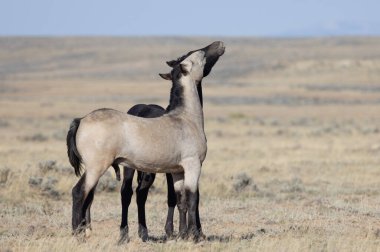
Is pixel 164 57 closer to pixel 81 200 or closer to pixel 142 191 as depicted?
pixel 142 191

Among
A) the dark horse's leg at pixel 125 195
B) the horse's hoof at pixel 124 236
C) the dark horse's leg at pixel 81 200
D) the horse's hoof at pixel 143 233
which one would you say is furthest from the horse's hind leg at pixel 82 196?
the horse's hoof at pixel 143 233

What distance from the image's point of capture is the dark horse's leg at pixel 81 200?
27.4 feet

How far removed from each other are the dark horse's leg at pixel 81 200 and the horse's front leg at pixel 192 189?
1.08 metres

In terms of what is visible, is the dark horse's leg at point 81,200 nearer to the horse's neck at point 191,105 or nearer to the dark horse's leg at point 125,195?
the dark horse's leg at point 125,195

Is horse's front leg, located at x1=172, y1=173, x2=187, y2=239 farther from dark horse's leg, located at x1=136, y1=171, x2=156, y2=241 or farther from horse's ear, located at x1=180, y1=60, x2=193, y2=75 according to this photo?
horse's ear, located at x1=180, y1=60, x2=193, y2=75

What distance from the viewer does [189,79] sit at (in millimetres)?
9453

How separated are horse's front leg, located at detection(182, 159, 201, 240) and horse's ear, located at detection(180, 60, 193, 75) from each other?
45.0 inches

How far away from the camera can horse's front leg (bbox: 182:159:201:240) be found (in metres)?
8.85

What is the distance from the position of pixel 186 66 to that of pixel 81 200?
6.92 feet

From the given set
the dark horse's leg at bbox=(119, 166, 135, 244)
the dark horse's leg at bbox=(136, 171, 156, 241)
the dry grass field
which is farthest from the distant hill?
the dark horse's leg at bbox=(119, 166, 135, 244)

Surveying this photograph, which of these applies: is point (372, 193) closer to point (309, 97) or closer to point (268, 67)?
point (309, 97)

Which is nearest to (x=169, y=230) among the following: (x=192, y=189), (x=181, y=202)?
(x=181, y=202)

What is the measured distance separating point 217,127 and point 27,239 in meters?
28.5

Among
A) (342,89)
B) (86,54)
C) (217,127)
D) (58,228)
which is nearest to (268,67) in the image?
(342,89)
